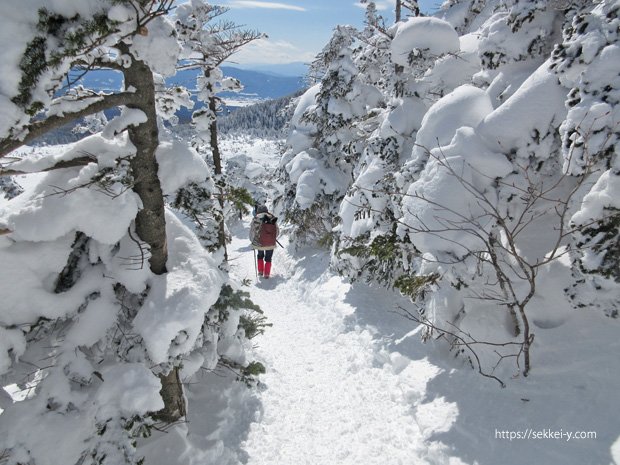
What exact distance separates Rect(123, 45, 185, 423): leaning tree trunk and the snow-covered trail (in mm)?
2229

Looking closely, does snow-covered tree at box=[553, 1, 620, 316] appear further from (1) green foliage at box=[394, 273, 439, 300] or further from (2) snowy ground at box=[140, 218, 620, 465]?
(1) green foliage at box=[394, 273, 439, 300]

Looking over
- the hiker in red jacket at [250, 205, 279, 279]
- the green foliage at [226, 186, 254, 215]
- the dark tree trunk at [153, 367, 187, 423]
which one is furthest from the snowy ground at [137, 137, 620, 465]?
the hiker in red jacket at [250, 205, 279, 279]

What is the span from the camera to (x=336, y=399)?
673 cm

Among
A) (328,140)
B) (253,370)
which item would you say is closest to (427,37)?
(328,140)

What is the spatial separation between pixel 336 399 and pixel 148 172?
5100 mm

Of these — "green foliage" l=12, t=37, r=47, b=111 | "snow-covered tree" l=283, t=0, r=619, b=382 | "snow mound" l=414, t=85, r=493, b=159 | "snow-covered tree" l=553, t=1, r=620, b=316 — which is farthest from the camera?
"snow mound" l=414, t=85, r=493, b=159

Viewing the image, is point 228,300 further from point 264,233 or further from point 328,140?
point 328,140

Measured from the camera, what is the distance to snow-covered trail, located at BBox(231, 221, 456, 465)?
18.0ft

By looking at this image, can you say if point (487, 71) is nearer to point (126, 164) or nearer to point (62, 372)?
point (126, 164)

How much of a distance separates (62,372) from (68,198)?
199cm

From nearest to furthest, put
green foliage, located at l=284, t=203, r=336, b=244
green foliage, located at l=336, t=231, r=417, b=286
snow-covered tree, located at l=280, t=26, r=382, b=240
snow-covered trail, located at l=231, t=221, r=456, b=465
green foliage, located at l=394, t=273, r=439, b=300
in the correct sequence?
snow-covered trail, located at l=231, t=221, r=456, b=465 → green foliage, located at l=394, t=273, r=439, b=300 → green foliage, located at l=336, t=231, r=417, b=286 → snow-covered tree, located at l=280, t=26, r=382, b=240 → green foliage, located at l=284, t=203, r=336, b=244

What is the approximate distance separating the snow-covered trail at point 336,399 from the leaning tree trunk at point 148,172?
2229 millimetres

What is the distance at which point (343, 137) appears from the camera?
14.3m

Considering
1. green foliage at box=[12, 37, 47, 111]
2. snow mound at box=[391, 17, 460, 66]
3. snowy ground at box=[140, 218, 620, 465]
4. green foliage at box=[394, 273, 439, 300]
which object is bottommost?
snowy ground at box=[140, 218, 620, 465]
